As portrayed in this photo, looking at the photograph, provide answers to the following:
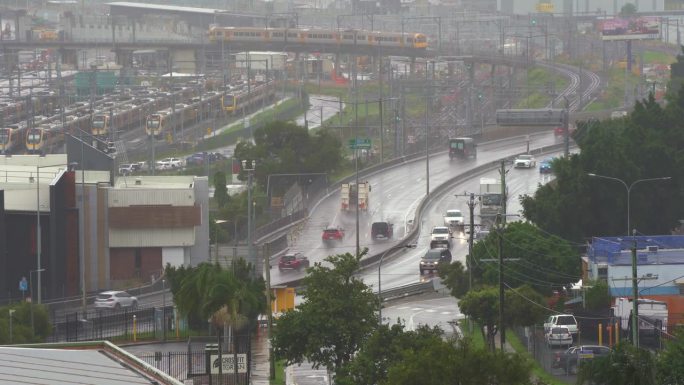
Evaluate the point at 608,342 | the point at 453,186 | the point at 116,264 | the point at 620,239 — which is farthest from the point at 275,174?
the point at 608,342

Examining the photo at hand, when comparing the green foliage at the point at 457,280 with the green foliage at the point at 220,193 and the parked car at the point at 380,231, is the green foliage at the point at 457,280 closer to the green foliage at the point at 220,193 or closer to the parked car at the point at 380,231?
the parked car at the point at 380,231

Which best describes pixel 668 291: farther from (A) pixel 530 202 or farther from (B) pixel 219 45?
(B) pixel 219 45

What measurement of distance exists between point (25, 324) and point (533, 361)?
14324mm

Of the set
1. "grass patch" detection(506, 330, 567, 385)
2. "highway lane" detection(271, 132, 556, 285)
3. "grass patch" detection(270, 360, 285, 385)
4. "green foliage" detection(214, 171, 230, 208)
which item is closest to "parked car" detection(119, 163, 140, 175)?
"green foliage" detection(214, 171, 230, 208)

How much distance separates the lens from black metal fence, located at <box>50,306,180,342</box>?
54.2 metres

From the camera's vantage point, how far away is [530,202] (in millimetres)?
69875

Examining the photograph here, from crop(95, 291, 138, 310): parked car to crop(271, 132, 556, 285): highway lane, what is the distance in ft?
23.6

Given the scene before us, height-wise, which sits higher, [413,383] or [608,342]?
[413,383]

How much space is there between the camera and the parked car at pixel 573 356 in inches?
1855

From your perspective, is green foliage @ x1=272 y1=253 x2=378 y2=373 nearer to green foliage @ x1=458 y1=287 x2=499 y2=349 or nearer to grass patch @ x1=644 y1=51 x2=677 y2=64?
green foliage @ x1=458 y1=287 x2=499 y2=349

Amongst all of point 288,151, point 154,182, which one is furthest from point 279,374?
point 288,151

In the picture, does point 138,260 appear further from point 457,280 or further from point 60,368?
point 60,368

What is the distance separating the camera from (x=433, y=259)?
7144 cm

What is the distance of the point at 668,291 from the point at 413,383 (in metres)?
26.8
